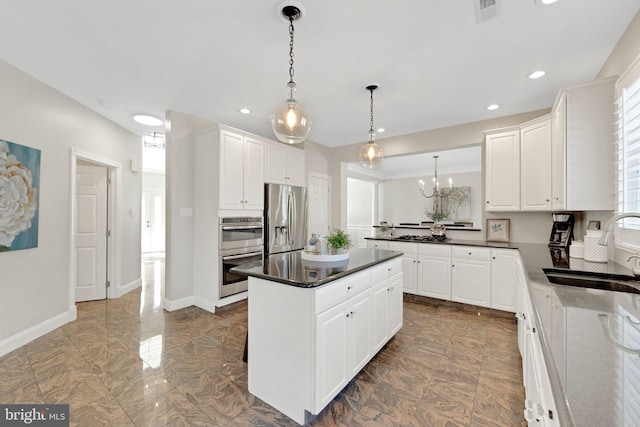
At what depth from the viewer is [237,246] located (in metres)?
3.71

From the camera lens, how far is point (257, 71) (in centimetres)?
264

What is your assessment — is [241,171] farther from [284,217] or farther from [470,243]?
[470,243]

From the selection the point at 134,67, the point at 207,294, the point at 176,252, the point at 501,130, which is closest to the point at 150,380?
the point at 207,294

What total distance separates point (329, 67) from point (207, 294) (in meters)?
3.12

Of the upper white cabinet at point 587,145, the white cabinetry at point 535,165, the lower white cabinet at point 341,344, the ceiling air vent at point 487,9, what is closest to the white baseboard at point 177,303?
the lower white cabinet at point 341,344

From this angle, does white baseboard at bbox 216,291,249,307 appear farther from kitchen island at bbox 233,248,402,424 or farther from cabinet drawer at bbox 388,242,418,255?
cabinet drawer at bbox 388,242,418,255

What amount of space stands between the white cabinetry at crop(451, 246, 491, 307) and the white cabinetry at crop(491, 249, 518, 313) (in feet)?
0.18

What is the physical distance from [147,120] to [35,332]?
2877 millimetres

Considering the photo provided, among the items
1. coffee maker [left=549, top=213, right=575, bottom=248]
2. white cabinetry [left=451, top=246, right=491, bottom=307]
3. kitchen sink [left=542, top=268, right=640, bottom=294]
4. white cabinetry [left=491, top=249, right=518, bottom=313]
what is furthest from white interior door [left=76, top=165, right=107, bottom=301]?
coffee maker [left=549, top=213, right=575, bottom=248]

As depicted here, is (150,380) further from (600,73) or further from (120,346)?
(600,73)

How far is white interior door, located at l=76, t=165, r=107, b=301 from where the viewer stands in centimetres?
402

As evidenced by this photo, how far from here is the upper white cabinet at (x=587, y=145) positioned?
2176 mm

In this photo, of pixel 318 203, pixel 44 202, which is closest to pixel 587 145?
pixel 318 203

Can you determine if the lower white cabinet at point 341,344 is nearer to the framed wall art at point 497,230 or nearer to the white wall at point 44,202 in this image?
the framed wall art at point 497,230
